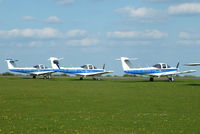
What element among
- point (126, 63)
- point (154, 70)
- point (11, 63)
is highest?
point (11, 63)

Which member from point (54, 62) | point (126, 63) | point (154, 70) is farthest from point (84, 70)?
point (154, 70)

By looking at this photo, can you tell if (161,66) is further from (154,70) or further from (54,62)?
(54,62)

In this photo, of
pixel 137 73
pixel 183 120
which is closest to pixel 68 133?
pixel 183 120

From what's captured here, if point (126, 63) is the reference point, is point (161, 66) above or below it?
below

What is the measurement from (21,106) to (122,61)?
1146 inches

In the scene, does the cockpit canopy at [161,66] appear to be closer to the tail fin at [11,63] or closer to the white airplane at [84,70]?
the white airplane at [84,70]

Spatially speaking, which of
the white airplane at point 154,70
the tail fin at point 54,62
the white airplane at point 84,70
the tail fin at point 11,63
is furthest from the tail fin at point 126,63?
Result: the tail fin at point 11,63

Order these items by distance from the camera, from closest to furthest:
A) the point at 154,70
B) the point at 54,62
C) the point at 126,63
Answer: the point at 154,70
the point at 126,63
the point at 54,62

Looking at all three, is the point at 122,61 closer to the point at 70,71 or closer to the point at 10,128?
the point at 70,71

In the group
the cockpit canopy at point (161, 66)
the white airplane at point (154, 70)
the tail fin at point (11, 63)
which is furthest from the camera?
the tail fin at point (11, 63)

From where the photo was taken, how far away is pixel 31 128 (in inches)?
476

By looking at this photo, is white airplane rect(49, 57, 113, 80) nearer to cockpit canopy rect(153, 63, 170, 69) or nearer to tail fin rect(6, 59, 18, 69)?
cockpit canopy rect(153, 63, 170, 69)

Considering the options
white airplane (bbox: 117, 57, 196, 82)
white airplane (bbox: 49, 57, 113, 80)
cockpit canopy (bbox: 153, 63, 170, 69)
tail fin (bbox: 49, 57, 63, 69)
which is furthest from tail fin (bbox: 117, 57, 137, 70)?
tail fin (bbox: 49, 57, 63, 69)

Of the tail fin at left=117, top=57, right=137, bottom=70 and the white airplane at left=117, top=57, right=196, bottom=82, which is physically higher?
the tail fin at left=117, top=57, right=137, bottom=70
